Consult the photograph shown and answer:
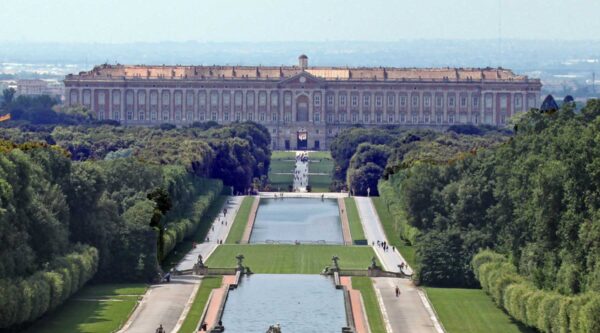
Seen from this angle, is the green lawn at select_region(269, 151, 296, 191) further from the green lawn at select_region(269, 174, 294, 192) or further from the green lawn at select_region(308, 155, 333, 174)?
the green lawn at select_region(308, 155, 333, 174)

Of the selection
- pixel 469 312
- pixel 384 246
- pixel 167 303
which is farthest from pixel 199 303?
pixel 384 246

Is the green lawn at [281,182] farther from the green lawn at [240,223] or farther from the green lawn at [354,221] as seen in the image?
the green lawn at [354,221]

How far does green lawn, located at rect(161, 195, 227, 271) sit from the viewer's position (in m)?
92.8

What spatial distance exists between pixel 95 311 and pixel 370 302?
446 inches

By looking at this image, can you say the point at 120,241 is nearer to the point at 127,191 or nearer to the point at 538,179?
the point at 127,191

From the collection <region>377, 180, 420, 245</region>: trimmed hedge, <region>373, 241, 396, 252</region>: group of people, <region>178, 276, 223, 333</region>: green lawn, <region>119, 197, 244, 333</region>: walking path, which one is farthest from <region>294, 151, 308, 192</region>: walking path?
<region>178, 276, 223, 333</region>: green lawn

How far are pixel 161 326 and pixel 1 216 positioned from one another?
6443mm

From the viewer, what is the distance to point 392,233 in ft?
355

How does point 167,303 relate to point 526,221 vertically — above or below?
below

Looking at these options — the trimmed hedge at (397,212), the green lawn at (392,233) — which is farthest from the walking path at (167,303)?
the trimmed hedge at (397,212)

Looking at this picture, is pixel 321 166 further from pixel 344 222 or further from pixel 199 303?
pixel 199 303

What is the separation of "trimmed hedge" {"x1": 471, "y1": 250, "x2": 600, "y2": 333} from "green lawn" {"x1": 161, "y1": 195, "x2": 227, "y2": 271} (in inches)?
626

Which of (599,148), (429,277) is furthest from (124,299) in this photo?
(599,148)

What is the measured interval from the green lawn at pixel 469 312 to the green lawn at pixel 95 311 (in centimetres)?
1122
